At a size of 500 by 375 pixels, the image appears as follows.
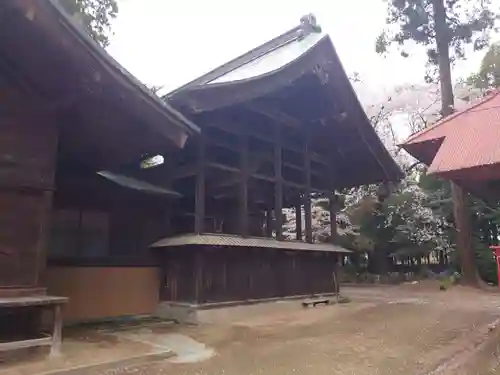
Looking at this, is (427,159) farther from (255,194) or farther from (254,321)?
(255,194)

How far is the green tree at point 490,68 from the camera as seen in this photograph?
18844 millimetres

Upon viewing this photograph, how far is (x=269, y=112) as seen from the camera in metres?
9.84

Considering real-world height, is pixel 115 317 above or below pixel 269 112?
below

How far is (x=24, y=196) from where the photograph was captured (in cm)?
508

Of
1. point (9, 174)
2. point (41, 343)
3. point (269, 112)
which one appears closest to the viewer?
point (41, 343)

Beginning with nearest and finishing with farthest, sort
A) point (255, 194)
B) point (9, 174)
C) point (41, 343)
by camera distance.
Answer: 1. point (41, 343)
2. point (9, 174)
3. point (255, 194)

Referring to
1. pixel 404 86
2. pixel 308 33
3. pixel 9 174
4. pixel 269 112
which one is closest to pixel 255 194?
pixel 269 112

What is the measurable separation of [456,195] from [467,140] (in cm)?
1254

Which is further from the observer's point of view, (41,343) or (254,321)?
(254,321)

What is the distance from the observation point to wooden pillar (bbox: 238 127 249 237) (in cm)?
907

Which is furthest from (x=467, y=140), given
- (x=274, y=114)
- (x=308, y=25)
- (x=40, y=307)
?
(x=308, y=25)

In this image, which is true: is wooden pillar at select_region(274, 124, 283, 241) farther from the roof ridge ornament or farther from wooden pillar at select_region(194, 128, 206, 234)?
the roof ridge ornament

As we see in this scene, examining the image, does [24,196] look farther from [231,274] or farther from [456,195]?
[456,195]

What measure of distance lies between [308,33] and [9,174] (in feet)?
27.9
